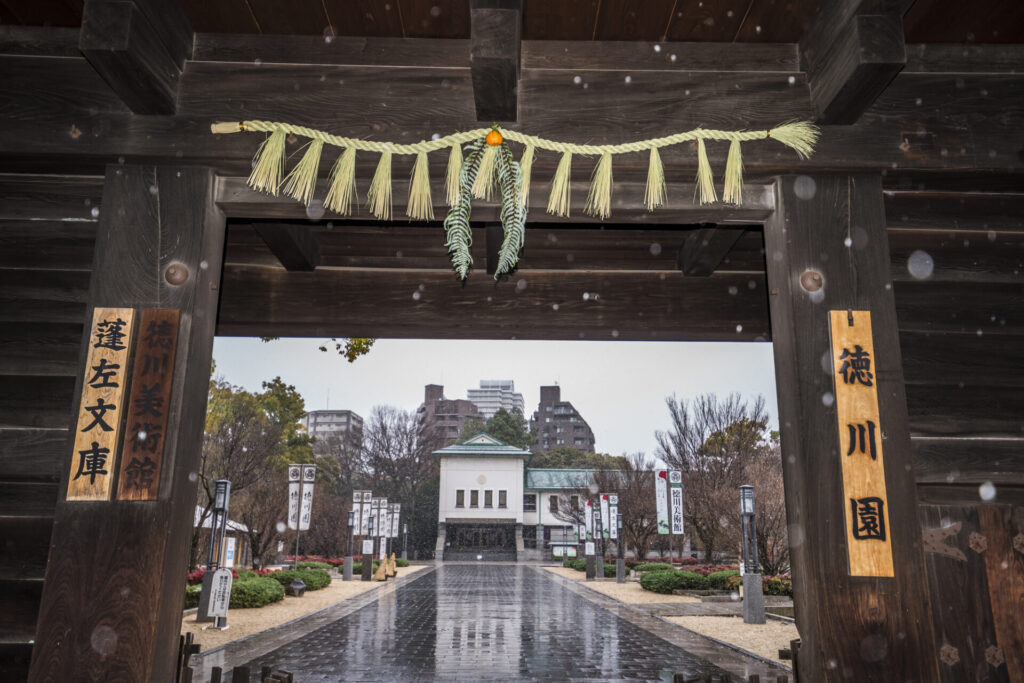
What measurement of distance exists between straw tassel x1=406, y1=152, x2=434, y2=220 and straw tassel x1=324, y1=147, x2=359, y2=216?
0.30m

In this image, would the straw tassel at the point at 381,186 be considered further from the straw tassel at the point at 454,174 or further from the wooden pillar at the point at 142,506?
the wooden pillar at the point at 142,506

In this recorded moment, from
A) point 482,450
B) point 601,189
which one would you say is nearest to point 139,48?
point 601,189

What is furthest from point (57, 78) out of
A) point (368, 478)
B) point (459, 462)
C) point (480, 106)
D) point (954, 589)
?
point (459, 462)

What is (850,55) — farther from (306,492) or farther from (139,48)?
(306,492)

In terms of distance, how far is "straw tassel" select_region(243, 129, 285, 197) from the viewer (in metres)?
3.34

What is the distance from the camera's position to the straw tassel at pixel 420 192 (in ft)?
11.2

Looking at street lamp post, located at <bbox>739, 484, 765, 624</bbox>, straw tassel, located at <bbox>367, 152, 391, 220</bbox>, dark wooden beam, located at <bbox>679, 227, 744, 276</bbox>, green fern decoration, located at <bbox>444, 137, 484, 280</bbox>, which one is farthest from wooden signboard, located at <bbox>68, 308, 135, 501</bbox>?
street lamp post, located at <bbox>739, 484, 765, 624</bbox>

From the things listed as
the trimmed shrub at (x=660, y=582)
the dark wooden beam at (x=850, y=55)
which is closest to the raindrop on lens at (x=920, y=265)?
the dark wooden beam at (x=850, y=55)

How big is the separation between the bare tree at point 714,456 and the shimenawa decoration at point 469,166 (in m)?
18.8

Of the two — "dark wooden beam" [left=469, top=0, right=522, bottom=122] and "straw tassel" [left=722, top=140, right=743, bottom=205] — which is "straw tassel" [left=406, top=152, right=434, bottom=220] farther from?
"straw tassel" [left=722, top=140, right=743, bottom=205]

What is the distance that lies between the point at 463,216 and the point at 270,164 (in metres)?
0.99

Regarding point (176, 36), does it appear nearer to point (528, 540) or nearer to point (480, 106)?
point (480, 106)

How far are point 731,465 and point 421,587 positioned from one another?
11080 mm

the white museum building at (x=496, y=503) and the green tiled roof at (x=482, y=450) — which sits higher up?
the green tiled roof at (x=482, y=450)
